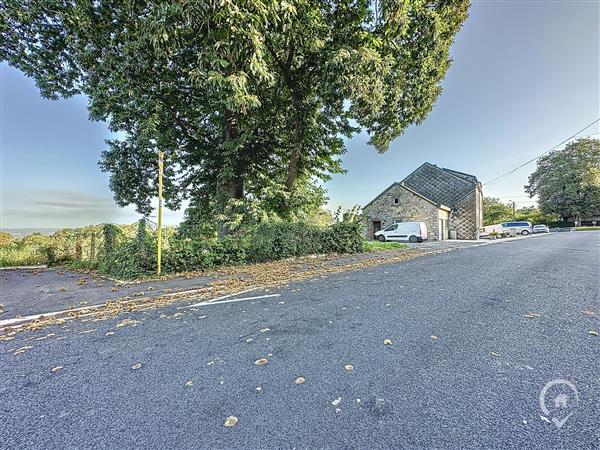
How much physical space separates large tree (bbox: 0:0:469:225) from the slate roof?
16688mm

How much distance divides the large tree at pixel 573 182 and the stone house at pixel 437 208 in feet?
85.4

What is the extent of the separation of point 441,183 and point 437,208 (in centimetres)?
659

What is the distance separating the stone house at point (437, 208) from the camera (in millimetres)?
22672

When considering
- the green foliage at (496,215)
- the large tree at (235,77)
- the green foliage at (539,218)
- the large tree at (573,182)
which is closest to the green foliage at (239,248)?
the large tree at (235,77)

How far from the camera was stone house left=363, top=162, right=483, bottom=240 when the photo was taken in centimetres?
2267

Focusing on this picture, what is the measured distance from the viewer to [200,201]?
40.5 ft

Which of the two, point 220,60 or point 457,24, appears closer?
point 220,60

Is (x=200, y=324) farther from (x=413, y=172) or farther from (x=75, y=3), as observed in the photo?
(x=413, y=172)

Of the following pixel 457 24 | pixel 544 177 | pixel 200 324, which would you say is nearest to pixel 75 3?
pixel 200 324

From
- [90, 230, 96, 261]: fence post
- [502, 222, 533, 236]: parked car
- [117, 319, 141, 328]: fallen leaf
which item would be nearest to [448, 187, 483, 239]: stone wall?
[502, 222, 533, 236]: parked car

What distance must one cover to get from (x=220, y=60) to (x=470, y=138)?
803 inches

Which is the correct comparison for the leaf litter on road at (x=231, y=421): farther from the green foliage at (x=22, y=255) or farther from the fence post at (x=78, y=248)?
the green foliage at (x=22, y=255)

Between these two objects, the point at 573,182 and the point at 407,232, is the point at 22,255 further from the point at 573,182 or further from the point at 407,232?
the point at 573,182

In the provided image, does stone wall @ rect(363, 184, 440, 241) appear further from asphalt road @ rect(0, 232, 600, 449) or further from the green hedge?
asphalt road @ rect(0, 232, 600, 449)
